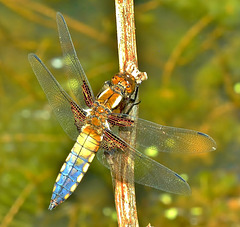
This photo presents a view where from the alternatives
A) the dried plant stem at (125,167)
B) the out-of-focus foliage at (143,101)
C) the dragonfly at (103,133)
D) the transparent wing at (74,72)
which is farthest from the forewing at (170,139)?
the out-of-focus foliage at (143,101)

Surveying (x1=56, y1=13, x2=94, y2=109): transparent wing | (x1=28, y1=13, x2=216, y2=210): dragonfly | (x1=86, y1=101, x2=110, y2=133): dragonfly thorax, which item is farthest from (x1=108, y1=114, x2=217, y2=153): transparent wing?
(x1=56, y1=13, x2=94, y2=109): transparent wing

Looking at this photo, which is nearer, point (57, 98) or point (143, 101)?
point (57, 98)

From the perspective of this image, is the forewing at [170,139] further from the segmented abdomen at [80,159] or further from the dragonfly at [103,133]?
the segmented abdomen at [80,159]

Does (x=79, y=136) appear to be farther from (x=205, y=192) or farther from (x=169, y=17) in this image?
(x=169, y=17)

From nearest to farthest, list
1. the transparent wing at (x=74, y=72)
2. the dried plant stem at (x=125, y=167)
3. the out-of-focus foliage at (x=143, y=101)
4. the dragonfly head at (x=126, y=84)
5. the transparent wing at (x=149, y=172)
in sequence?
the dried plant stem at (x=125, y=167) → the transparent wing at (x=149, y=172) → the dragonfly head at (x=126, y=84) → the transparent wing at (x=74, y=72) → the out-of-focus foliage at (x=143, y=101)

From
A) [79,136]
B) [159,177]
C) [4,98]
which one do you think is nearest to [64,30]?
[79,136]

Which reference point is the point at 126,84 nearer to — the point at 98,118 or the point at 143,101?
the point at 98,118

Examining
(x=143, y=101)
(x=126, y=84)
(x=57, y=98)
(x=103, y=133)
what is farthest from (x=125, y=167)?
(x=143, y=101)
